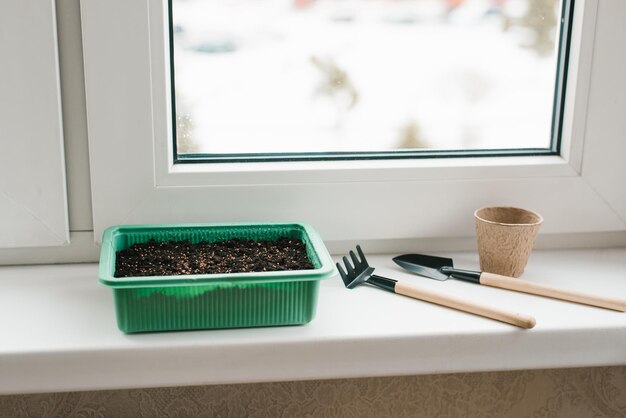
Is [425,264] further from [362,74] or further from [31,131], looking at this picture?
[31,131]

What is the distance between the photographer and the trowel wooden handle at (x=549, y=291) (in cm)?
84

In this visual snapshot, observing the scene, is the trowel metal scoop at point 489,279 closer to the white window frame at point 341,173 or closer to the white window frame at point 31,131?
the white window frame at point 341,173

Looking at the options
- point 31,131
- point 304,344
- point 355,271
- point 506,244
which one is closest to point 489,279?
point 506,244

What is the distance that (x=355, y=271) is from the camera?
2.99 feet

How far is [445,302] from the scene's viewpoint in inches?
32.7

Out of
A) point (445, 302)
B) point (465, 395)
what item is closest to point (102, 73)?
point (445, 302)

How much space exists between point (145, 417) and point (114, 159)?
1.12ft

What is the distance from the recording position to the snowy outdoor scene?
3.10 ft

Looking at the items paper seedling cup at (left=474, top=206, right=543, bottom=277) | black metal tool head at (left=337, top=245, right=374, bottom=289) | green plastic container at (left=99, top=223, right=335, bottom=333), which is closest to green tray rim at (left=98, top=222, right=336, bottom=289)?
green plastic container at (left=99, top=223, right=335, bottom=333)

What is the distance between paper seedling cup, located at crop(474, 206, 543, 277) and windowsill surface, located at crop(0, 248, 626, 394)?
0.16 feet

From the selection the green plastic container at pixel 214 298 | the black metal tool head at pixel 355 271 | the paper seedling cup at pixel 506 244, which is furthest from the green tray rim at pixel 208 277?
the paper seedling cup at pixel 506 244

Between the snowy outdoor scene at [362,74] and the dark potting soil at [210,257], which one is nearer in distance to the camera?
the dark potting soil at [210,257]

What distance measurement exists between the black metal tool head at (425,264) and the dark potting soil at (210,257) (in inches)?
5.9

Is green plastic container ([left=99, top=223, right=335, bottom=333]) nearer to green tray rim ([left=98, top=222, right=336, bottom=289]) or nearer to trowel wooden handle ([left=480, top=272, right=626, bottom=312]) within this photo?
green tray rim ([left=98, top=222, right=336, bottom=289])
